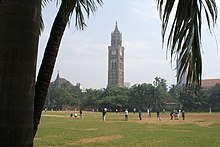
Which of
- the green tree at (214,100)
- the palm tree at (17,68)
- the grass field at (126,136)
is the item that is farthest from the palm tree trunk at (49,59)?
the green tree at (214,100)

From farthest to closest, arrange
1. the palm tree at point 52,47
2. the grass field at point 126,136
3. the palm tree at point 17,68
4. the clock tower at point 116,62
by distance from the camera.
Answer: the clock tower at point 116,62, the grass field at point 126,136, the palm tree at point 52,47, the palm tree at point 17,68

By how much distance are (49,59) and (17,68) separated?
1.34 m

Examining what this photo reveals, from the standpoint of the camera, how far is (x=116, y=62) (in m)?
158

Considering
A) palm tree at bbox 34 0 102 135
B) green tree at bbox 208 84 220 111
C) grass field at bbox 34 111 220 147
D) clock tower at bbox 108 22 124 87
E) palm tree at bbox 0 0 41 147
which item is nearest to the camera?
palm tree at bbox 0 0 41 147

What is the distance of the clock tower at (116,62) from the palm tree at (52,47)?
152058mm

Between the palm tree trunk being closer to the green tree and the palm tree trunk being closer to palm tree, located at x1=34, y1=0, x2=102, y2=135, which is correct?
palm tree, located at x1=34, y1=0, x2=102, y2=135

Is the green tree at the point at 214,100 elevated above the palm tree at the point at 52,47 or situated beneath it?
elevated above

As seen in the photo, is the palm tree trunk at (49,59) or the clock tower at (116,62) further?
the clock tower at (116,62)

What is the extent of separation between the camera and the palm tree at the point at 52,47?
11.0 feet

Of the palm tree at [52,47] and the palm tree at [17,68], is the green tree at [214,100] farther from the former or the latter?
the palm tree at [17,68]

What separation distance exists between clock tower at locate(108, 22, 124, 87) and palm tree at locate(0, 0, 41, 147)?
153m

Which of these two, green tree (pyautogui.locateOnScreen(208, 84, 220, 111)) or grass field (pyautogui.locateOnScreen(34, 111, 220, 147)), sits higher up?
green tree (pyautogui.locateOnScreen(208, 84, 220, 111))

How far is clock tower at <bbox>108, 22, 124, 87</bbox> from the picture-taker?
517ft

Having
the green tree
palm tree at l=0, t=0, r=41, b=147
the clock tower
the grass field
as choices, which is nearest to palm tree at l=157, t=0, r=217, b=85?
palm tree at l=0, t=0, r=41, b=147
